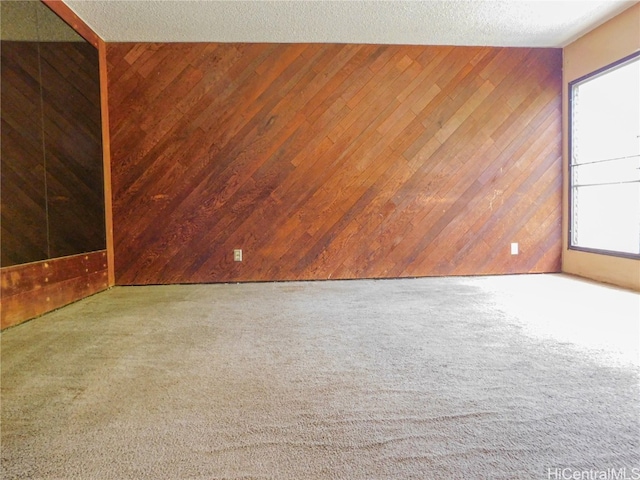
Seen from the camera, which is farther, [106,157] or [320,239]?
[320,239]

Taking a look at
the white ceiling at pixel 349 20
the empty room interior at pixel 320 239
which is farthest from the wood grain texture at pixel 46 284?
the white ceiling at pixel 349 20

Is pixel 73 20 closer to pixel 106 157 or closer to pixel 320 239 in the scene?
pixel 106 157

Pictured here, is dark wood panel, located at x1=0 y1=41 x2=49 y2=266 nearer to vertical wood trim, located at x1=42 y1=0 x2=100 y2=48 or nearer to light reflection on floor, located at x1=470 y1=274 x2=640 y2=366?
vertical wood trim, located at x1=42 y1=0 x2=100 y2=48

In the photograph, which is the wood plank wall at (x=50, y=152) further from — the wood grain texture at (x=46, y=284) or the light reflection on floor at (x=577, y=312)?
the light reflection on floor at (x=577, y=312)

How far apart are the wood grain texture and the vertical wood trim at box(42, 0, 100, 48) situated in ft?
6.02

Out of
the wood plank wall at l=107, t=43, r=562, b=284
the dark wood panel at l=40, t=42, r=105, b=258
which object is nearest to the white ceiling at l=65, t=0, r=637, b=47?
the wood plank wall at l=107, t=43, r=562, b=284

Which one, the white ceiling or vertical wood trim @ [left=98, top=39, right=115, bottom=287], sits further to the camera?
vertical wood trim @ [left=98, top=39, right=115, bottom=287]

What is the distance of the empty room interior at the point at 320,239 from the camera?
38.3 inches

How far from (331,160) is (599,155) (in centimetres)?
258

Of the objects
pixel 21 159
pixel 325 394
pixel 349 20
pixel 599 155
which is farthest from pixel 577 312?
pixel 21 159

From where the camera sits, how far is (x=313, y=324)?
6.51ft

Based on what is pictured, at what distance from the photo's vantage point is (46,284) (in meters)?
2.34

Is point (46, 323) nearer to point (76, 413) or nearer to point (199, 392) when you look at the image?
point (76, 413)

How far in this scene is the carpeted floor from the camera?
849 mm
